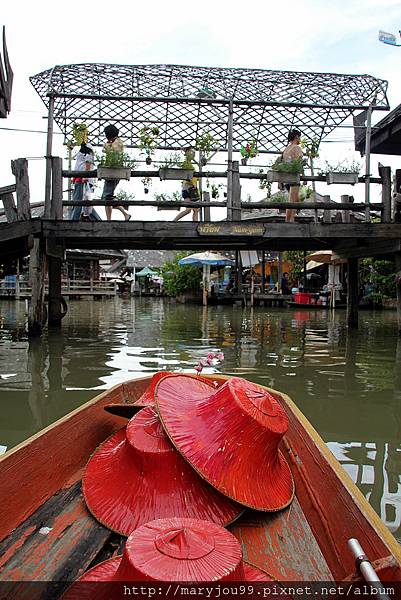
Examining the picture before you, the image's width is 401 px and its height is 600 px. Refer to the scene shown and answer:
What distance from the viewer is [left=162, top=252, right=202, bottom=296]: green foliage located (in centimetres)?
2859

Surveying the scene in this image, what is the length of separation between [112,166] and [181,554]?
8.06 metres

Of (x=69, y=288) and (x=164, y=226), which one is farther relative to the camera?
(x=69, y=288)

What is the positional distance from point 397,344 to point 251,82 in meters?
5.79

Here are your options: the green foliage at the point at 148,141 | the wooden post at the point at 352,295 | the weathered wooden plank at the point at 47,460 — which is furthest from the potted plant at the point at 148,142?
the weathered wooden plank at the point at 47,460

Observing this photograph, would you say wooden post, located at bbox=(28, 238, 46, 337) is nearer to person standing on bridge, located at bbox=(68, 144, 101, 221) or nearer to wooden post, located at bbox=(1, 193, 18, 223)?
wooden post, located at bbox=(1, 193, 18, 223)

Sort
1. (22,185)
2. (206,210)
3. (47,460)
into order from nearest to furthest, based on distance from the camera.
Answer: (47,460)
(22,185)
(206,210)

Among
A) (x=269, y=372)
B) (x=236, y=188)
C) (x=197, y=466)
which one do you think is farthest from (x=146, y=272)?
(x=197, y=466)

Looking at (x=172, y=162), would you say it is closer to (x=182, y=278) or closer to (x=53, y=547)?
(x=53, y=547)

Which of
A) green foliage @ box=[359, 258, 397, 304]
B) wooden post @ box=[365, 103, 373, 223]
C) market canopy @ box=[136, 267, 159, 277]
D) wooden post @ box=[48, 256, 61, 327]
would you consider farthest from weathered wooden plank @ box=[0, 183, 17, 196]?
market canopy @ box=[136, 267, 159, 277]

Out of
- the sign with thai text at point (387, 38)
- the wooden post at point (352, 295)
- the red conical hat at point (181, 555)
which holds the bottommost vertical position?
the red conical hat at point (181, 555)

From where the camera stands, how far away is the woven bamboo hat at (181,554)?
132cm

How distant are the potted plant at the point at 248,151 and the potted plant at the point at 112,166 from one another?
7.99 feet

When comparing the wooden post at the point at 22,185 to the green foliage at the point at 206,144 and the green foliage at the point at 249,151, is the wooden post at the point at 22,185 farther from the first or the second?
the green foliage at the point at 249,151

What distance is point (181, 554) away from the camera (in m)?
1.38
